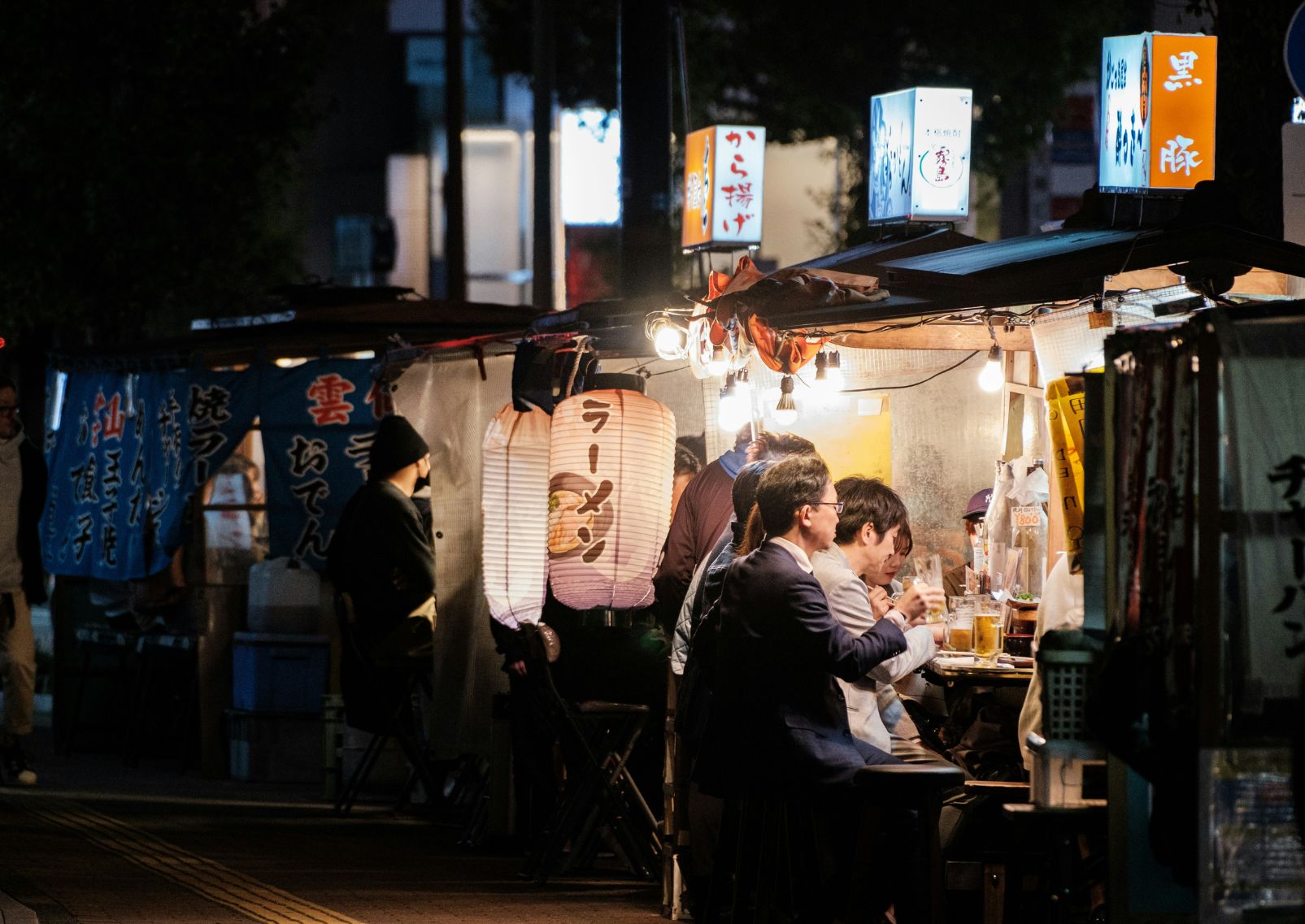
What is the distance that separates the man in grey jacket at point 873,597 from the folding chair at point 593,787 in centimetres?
160

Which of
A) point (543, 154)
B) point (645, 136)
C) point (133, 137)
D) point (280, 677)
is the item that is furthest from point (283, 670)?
point (133, 137)

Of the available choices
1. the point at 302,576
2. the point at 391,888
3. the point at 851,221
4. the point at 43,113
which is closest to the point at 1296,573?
the point at 391,888

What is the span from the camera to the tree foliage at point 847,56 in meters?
35.3

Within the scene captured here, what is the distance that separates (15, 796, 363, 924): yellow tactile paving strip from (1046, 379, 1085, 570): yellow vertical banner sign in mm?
3807

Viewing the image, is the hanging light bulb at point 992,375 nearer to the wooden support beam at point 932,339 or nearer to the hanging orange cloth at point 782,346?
the wooden support beam at point 932,339

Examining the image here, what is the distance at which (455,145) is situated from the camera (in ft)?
79.5

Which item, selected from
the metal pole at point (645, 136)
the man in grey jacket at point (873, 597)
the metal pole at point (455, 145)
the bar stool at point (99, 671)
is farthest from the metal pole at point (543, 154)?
the man in grey jacket at point (873, 597)

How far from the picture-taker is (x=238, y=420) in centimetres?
1558

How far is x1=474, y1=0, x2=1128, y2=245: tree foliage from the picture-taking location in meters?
35.3

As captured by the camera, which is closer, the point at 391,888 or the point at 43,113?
the point at 391,888

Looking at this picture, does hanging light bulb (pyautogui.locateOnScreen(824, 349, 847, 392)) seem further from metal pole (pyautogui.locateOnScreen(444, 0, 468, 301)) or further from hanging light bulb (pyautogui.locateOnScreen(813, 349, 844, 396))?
metal pole (pyautogui.locateOnScreen(444, 0, 468, 301))

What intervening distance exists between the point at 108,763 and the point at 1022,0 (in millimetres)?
24306

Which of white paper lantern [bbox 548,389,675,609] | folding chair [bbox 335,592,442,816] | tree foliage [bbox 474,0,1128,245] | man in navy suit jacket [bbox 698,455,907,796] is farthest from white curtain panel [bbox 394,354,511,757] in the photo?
tree foliage [bbox 474,0,1128,245]

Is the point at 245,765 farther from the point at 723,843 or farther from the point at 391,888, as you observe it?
the point at 723,843
